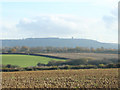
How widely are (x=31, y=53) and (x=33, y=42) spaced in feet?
109

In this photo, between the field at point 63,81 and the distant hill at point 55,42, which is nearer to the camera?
the field at point 63,81

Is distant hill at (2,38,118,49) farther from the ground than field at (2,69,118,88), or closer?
farther from the ground

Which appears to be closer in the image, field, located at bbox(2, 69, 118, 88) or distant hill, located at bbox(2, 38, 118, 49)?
field, located at bbox(2, 69, 118, 88)

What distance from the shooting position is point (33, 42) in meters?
103

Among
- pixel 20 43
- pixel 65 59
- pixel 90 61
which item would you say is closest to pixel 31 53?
pixel 65 59

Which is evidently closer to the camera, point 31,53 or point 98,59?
point 98,59

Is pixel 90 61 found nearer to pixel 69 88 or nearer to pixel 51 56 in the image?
pixel 51 56

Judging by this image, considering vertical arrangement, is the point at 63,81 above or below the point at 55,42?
below

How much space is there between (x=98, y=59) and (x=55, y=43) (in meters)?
54.4

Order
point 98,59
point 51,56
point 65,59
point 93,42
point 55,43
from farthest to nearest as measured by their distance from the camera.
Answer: point 55,43 < point 93,42 < point 51,56 < point 65,59 < point 98,59

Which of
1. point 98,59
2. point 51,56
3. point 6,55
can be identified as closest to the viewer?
point 98,59

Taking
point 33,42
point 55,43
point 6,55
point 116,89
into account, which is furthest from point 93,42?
point 116,89

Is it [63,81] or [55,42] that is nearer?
[63,81]

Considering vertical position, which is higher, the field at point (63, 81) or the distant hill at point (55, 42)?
the distant hill at point (55, 42)
